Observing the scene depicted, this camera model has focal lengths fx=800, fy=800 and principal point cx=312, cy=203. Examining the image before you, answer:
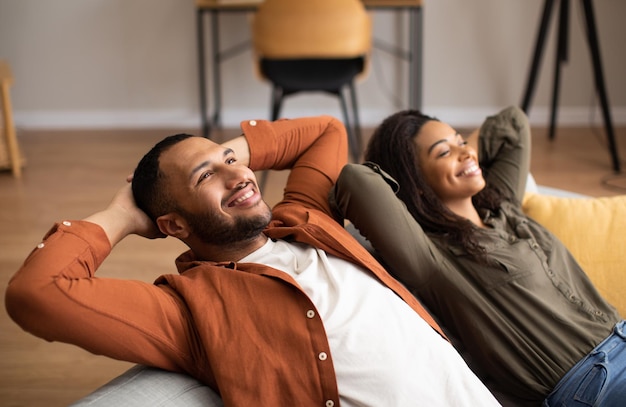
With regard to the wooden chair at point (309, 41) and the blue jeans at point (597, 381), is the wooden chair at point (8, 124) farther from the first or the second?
the blue jeans at point (597, 381)

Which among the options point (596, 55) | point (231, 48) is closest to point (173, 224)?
point (596, 55)

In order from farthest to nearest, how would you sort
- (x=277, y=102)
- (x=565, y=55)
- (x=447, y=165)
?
(x=565, y=55) < (x=277, y=102) < (x=447, y=165)

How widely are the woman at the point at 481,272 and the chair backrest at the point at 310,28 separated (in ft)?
6.72

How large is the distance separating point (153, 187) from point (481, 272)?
0.69 m

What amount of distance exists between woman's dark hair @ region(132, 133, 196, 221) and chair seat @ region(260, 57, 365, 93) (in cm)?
236

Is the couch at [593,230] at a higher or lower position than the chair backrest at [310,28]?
lower

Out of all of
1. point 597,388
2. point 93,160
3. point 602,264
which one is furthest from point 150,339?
point 93,160

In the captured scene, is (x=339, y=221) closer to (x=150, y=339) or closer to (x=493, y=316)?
(x=493, y=316)

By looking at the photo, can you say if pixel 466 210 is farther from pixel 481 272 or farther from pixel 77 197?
pixel 77 197

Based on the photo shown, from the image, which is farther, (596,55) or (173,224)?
(596,55)

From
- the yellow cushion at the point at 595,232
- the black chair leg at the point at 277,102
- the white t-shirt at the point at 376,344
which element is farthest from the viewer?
the black chair leg at the point at 277,102

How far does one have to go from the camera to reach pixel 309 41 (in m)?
3.80

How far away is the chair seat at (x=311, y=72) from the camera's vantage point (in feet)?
12.6

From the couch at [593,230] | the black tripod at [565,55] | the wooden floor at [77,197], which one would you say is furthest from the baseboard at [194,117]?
the couch at [593,230]
